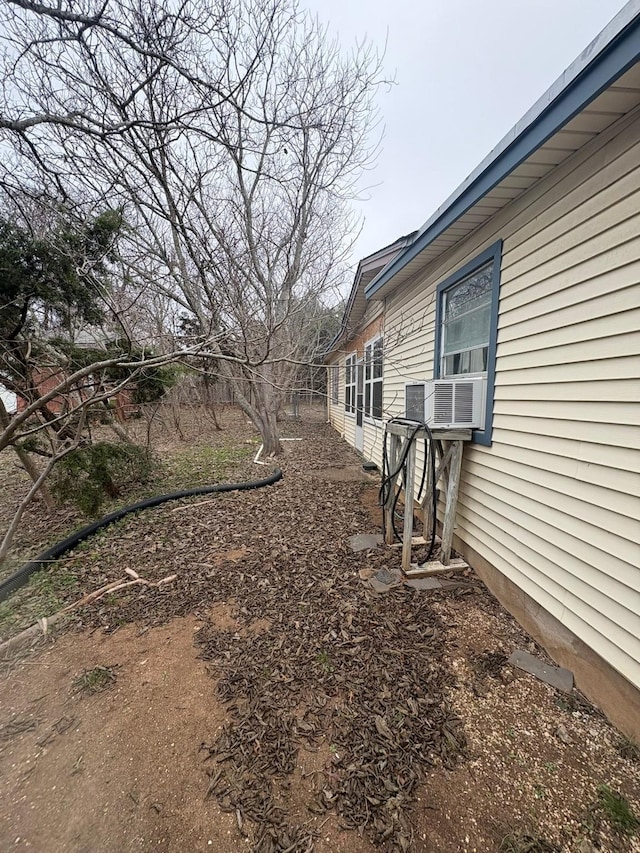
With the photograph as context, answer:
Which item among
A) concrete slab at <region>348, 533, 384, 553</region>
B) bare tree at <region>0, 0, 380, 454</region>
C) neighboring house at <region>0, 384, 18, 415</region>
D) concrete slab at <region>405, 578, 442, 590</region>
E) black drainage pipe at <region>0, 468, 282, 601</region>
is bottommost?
concrete slab at <region>405, 578, 442, 590</region>

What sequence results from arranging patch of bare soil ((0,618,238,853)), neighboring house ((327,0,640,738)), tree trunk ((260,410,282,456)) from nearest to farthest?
1. patch of bare soil ((0,618,238,853))
2. neighboring house ((327,0,640,738))
3. tree trunk ((260,410,282,456))

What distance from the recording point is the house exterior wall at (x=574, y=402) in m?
1.68

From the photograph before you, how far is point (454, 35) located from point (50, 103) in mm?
5126

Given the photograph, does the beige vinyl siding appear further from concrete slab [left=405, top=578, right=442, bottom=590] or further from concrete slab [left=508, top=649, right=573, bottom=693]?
concrete slab [left=405, top=578, right=442, bottom=590]

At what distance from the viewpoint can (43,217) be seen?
3.73m

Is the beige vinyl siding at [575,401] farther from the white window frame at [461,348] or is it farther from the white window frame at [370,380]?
the white window frame at [370,380]

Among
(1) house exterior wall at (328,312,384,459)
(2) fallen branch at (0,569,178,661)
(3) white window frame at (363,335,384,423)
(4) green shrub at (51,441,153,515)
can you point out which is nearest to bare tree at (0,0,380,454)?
(1) house exterior wall at (328,312,384,459)

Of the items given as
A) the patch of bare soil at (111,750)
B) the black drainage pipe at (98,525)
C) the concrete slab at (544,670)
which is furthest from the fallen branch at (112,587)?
the concrete slab at (544,670)

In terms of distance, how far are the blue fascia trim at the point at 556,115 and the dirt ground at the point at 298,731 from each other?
9.72 feet

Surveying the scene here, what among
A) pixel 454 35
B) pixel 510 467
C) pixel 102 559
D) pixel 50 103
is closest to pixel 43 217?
pixel 50 103

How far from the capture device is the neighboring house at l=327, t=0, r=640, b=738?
1.65 metres

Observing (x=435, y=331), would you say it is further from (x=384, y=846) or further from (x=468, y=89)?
(x=468, y=89)

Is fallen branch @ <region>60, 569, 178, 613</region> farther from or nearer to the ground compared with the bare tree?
nearer to the ground

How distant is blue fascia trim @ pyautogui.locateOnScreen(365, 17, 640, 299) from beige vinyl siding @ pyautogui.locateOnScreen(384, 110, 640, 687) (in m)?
0.28
